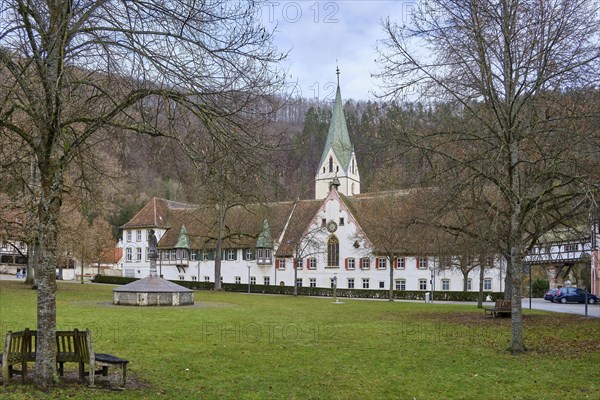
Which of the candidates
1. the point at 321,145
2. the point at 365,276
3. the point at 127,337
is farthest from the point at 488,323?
the point at 321,145

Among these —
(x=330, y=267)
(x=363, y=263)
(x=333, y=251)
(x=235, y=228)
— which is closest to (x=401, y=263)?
(x=363, y=263)

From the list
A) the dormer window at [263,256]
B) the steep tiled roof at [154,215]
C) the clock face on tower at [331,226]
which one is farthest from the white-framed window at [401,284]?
the steep tiled roof at [154,215]

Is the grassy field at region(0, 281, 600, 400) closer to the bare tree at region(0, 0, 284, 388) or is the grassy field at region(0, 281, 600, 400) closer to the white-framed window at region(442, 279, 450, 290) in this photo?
the bare tree at region(0, 0, 284, 388)

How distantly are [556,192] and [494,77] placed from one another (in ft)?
13.9

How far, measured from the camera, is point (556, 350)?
1541 centimetres

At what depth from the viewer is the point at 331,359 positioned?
44.9ft

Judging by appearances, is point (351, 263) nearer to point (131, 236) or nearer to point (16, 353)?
point (131, 236)

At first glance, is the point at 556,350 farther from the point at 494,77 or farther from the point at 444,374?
the point at 494,77

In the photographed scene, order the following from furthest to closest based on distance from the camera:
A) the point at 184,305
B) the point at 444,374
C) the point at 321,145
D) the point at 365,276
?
1. the point at 321,145
2. the point at 365,276
3. the point at 184,305
4. the point at 444,374

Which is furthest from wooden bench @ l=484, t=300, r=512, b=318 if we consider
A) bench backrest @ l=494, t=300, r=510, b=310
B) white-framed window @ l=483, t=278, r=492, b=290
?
white-framed window @ l=483, t=278, r=492, b=290

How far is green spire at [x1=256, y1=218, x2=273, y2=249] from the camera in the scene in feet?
204

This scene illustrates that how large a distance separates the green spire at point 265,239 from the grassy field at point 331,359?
37911 mm

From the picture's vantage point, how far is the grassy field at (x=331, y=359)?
396 inches

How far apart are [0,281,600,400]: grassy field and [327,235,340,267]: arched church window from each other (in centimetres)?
3736
